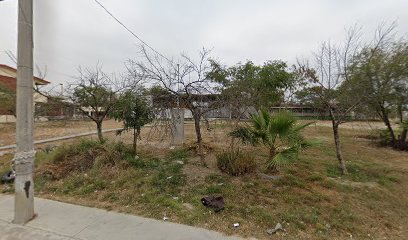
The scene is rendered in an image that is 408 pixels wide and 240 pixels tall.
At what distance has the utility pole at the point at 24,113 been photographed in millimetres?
3625

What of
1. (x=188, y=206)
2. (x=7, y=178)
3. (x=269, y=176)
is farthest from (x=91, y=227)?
(x=269, y=176)

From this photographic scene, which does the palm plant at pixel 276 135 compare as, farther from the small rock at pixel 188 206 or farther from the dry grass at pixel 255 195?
the small rock at pixel 188 206

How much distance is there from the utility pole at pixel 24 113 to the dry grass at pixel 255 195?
3.47 feet

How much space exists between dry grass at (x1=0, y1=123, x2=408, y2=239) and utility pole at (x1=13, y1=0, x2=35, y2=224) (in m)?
1.06

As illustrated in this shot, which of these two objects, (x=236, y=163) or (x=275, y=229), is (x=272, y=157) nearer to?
(x=236, y=163)

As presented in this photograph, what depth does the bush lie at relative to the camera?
5.87m

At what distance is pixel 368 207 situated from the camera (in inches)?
185

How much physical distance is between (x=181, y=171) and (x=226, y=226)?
104 inches

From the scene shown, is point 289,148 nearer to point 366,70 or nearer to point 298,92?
point 298,92

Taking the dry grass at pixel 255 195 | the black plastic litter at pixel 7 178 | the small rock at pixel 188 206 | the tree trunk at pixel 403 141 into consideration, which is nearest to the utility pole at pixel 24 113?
the dry grass at pixel 255 195

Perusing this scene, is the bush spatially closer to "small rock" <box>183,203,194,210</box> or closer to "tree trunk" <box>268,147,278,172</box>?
"tree trunk" <box>268,147,278,172</box>

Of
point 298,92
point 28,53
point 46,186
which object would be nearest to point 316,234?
point 28,53

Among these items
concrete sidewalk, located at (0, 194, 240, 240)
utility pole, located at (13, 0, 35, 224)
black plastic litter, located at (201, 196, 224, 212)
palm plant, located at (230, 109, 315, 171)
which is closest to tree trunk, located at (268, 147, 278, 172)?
palm plant, located at (230, 109, 315, 171)

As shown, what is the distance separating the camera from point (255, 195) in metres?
4.84
